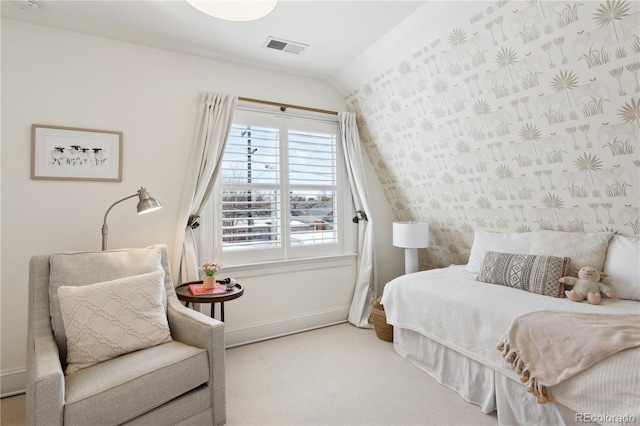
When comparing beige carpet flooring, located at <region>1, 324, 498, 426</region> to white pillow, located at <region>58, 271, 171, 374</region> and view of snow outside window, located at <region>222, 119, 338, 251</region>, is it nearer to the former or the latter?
white pillow, located at <region>58, 271, 171, 374</region>

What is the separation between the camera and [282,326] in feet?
10.5

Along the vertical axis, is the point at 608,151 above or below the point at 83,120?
below

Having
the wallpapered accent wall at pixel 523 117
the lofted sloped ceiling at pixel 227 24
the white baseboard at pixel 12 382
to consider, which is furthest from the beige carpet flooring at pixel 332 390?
the lofted sloped ceiling at pixel 227 24

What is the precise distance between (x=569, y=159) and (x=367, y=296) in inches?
83.6

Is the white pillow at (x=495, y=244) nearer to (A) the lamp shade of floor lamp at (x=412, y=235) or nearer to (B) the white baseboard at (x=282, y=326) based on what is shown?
(A) the lamp shade of floor lamp at (x=412, y=235)

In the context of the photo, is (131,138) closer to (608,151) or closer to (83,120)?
(83,120)

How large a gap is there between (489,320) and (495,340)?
11 centimetres

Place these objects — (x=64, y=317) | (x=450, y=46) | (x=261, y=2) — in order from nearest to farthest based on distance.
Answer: (x=261, y=2), (x=64, y=317), (x=450, y=46)

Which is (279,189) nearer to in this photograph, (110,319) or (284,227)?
(284,227)

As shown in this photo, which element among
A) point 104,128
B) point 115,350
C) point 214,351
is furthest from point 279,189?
point 115,350

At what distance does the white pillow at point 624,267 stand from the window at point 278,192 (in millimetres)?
2185

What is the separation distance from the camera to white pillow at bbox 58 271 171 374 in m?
1.67

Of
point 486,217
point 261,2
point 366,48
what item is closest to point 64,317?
point 261,2

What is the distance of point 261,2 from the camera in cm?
158
